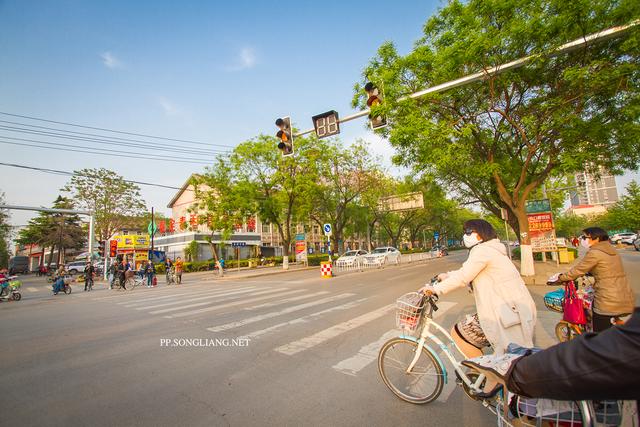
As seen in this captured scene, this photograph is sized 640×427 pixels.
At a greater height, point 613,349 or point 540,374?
point 613,349

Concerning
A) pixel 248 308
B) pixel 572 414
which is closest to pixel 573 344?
pixel 572 414

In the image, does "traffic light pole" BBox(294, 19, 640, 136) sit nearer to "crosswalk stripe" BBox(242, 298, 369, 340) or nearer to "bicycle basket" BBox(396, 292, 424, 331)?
"crosswalk stripe" BBox(242, 298, 369, 340)

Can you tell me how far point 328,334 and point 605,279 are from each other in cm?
416

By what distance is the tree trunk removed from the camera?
499 inches

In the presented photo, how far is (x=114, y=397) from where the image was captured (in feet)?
11.7

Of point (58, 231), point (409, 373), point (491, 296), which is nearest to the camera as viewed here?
point (491, 296)

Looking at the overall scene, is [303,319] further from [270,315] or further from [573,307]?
[573,307]

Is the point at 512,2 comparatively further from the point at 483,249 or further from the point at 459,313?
the point at 483,249

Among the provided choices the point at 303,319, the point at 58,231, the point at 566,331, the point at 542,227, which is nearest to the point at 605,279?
the point at 566,331

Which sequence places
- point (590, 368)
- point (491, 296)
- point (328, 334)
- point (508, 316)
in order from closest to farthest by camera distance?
1. point (590, 368)
2. point (508, 316)
3. point (491, 296)
4. point (328, 334)

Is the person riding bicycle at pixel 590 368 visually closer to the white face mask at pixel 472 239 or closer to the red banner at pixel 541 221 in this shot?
the white face mask at pixel 472 239

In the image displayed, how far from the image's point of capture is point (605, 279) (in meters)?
3.63

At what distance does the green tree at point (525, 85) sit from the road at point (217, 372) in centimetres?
572

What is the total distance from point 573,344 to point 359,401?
8.97 feet
